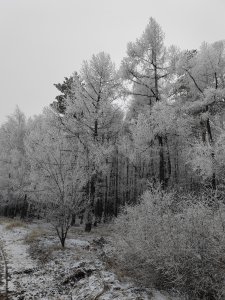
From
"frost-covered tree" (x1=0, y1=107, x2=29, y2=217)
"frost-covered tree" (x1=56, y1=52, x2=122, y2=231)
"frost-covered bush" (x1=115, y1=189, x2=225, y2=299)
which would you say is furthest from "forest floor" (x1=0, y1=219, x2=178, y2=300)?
"frost-covered tree" (x1=0, y1=107, x2=29, y2=217)

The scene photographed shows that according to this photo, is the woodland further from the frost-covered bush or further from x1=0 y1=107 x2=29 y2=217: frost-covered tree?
x1=0 y1=107 x2=29 y2=217: frost-covered tree

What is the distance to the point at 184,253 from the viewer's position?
4.95 meters

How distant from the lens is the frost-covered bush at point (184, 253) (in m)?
4.65

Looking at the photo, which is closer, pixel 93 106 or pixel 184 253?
pixel 184 253

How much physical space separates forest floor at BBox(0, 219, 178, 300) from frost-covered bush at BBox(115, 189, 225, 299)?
0.41 meters

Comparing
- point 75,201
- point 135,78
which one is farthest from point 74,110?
point 75,201

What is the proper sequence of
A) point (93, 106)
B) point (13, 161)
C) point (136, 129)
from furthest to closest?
point (13, 161) < point (93, 106) < point (136, 129)

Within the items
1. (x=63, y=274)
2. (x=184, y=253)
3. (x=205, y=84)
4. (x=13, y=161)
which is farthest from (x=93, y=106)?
(x=13, y=161)

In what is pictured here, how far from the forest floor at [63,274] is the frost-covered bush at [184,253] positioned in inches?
16.3

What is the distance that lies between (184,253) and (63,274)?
11.5 feet

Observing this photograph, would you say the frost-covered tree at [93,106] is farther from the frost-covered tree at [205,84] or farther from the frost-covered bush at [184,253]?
the frost-covered bush at [184,253]

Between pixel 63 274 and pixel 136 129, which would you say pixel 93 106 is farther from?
pixel 63 274

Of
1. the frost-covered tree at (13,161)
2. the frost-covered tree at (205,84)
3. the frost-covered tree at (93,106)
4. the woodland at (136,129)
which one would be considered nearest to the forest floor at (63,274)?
the woodland at (136,129)

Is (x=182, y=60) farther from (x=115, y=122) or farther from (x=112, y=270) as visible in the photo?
(x=112, y=270)
